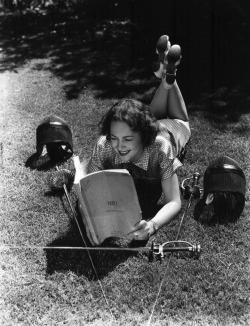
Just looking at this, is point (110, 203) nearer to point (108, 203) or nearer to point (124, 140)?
point (108, 203)

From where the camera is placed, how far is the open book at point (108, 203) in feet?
9.23

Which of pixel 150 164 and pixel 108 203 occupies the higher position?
pixel 108 203

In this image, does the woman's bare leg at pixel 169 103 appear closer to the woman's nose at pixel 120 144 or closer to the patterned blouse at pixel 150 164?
the patterned blouse at pixel 150 164

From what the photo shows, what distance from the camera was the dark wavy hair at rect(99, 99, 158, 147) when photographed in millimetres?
3051

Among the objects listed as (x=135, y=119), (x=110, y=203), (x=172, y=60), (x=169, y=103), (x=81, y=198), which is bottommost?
(x=169, y=103)

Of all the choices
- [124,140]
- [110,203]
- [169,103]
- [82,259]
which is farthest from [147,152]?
[169,103]

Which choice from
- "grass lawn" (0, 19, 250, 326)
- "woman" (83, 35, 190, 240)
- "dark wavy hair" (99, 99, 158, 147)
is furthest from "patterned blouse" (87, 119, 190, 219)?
"grass lawn" (0, 19, 250, 326)

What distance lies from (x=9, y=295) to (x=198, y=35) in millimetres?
4965

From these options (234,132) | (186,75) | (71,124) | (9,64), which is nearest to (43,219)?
(71,124)

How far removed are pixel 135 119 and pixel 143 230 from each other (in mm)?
700

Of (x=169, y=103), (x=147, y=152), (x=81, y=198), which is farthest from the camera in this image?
(x=169, y=103)

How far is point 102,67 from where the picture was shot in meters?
6.21

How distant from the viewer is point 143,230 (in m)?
2.94

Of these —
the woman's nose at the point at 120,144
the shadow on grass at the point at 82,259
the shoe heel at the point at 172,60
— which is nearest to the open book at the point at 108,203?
the shadow on grass at the point at 82,259
